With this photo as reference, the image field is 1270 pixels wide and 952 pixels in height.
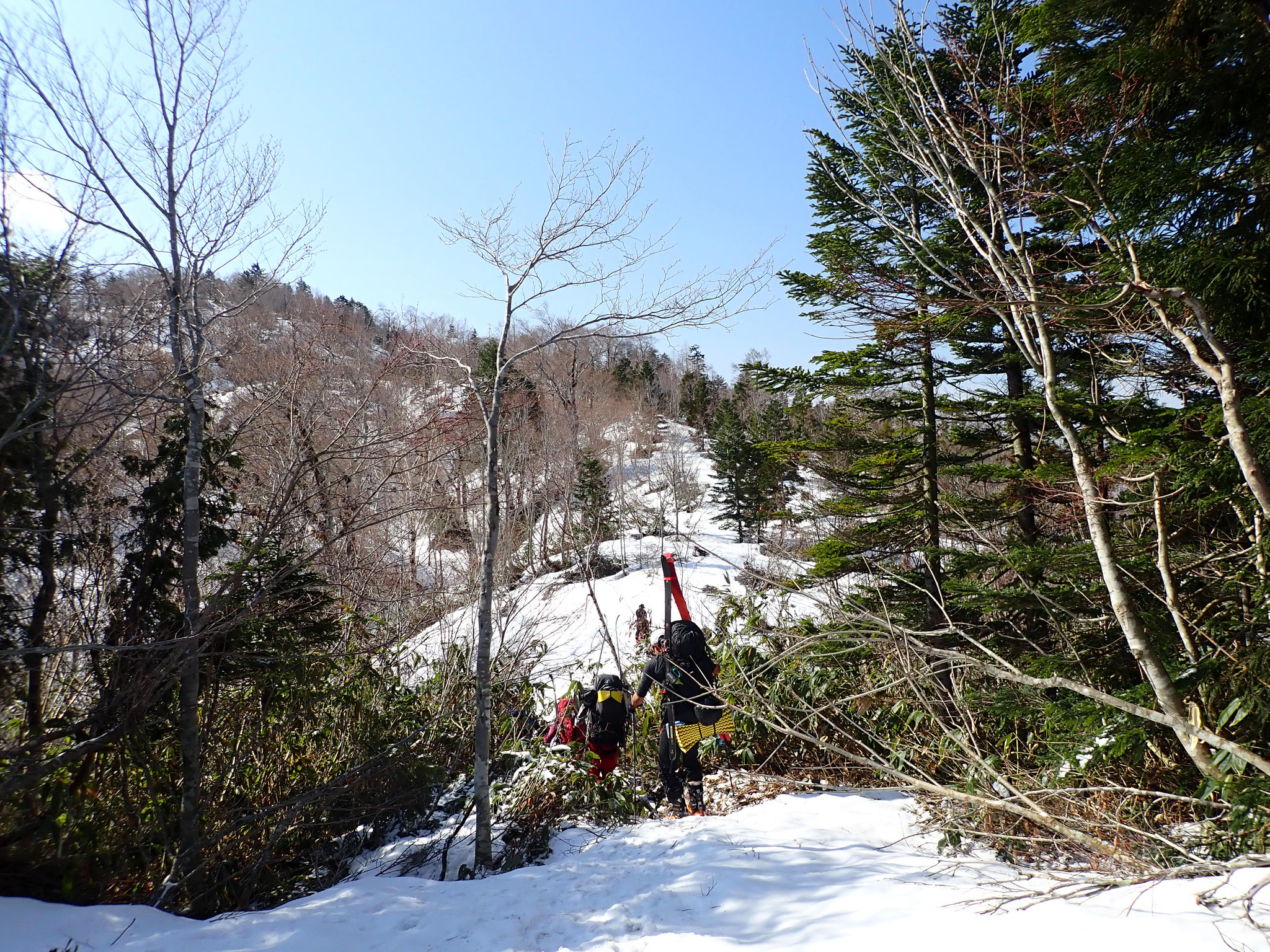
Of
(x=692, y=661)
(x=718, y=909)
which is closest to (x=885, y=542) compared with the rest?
(x=692, y=661)

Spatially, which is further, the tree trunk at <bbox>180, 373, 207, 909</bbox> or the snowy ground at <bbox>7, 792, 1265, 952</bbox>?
the tree trunk at <bbox>180, 373, 207, 909</bbox>

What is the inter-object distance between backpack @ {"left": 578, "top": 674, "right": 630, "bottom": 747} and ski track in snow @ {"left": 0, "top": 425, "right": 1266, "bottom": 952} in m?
0.95

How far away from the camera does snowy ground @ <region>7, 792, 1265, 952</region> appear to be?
8.77ft

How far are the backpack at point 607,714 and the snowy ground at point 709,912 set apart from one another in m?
1.24

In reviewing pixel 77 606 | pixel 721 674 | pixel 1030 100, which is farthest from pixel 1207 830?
pixel 77 606

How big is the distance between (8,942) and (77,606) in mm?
2816

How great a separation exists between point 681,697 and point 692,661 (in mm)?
315

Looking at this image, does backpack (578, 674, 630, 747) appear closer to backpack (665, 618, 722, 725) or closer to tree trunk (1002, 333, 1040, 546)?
backpack (665, 618, 722, 725)

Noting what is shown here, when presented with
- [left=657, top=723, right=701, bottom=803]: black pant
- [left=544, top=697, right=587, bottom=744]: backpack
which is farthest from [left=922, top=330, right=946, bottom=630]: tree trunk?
[left=544, top=697, right=587, bottom=744]: backpack

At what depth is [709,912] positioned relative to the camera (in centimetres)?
353

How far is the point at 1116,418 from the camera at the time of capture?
4.58 meters

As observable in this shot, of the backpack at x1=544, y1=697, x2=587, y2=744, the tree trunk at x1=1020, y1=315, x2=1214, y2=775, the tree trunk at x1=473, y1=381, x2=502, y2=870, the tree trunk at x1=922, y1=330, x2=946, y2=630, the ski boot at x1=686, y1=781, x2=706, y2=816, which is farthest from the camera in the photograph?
the tree trunk at x1=922, y1=330, x2=946, y2=630

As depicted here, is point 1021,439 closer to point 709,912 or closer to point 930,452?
point 930,452

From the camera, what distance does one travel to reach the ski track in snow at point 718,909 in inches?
106
